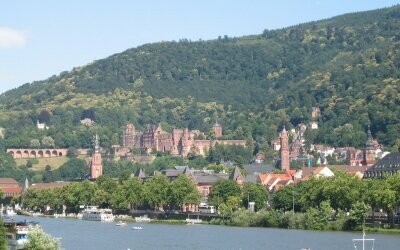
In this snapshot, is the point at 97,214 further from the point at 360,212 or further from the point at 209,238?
the point at 360,212

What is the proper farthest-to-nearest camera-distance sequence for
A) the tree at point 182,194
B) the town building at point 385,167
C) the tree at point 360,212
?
1. the town building at point 385,167
2. the tree at point 182,194
3. the tree at point 360,212

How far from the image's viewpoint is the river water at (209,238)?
Answer: 273 ft

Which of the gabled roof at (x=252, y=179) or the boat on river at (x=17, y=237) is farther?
the gabled roof at (x=252, y=179)

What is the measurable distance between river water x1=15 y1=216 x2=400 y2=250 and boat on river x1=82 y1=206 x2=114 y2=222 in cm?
2565

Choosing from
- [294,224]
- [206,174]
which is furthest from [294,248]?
[206,174]

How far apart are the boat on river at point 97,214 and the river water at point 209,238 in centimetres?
2565

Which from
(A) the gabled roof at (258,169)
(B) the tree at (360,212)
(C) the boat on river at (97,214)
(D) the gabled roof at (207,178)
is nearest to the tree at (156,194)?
(C) the boat on river at (97,214)

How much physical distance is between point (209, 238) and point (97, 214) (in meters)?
51.8

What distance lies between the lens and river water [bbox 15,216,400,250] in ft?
273

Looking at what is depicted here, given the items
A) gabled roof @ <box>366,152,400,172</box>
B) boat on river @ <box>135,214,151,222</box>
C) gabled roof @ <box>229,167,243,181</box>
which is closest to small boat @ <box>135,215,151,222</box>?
boat on river @ <box>135,214,151,222</box>

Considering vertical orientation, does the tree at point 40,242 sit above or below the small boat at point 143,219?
below

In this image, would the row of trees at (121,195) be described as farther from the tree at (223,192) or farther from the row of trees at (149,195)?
the tree at (223,192)

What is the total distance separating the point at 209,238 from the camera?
93.4 metres

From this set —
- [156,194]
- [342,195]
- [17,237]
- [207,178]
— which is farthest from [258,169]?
[17,237]
